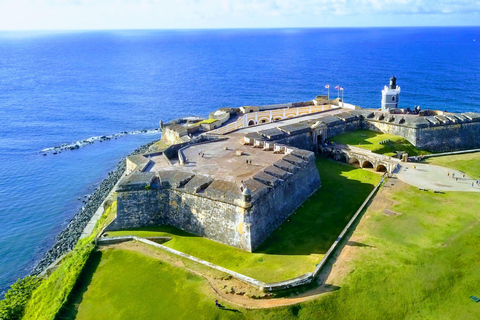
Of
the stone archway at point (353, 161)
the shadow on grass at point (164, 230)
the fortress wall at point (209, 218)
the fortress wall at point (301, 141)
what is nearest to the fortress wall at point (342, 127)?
the fortress wall at point (301, 141)

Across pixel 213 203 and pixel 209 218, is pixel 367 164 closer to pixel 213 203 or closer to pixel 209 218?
pixel 213 203

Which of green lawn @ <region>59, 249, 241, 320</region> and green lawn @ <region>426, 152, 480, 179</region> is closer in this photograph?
green lawn @ <region>59, 249, 241, 320</region>

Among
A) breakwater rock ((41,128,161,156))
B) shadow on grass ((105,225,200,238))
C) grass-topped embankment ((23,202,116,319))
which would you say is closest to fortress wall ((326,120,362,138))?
shadow on grass ((105,225,200,238))

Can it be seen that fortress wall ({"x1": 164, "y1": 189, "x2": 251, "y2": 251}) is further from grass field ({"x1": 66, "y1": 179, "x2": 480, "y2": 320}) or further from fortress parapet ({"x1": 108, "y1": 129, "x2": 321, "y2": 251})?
grass field ({"x1": 66, "y1": 179, "x2": 480, "y2": 320})

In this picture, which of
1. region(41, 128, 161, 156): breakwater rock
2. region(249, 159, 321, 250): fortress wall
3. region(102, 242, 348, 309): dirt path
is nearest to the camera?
region(102, 242, 348, 309): dirt path

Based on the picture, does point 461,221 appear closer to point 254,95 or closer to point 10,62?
point 254,95

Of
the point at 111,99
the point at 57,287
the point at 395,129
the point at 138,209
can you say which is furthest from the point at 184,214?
the point at 111,99

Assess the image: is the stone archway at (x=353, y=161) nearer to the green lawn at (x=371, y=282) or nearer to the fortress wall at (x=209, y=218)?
the green lawn at (x=371, y=282)
